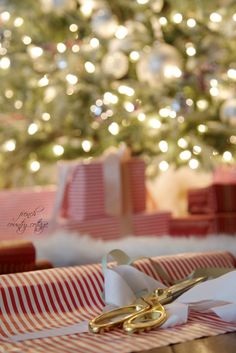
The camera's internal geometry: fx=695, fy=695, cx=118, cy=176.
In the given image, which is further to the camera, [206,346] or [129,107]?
[129,107]

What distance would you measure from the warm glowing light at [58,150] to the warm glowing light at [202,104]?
0.47 meters

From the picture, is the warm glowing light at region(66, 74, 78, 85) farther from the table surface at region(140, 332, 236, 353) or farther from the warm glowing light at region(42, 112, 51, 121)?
the table surface at region(140, 332, 236, 353)

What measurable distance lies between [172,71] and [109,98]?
0.29 metres

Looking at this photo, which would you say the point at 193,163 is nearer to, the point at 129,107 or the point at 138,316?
the point at 129,107

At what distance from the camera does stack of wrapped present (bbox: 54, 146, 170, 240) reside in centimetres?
169

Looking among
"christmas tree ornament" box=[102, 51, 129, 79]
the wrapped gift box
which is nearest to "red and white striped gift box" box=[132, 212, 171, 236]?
the wrapped gift box

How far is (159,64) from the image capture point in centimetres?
194

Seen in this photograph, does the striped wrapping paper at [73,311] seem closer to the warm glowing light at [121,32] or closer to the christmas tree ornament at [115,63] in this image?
the christmas tree ornament at [115,63]

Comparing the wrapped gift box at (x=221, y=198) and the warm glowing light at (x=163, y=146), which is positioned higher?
the warm glowing light at (x=163, y=146)

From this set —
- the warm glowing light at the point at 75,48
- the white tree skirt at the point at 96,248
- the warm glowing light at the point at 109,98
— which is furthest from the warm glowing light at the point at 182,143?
Result: the white tree skirt at the point at 96,248

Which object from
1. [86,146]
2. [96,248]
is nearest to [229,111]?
[86,146]

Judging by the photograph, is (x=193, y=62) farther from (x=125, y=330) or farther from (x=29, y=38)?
(x=125, y=330)

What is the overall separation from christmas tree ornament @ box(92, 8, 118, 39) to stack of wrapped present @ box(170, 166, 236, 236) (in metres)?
0.54

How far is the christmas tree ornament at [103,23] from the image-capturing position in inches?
81.4
